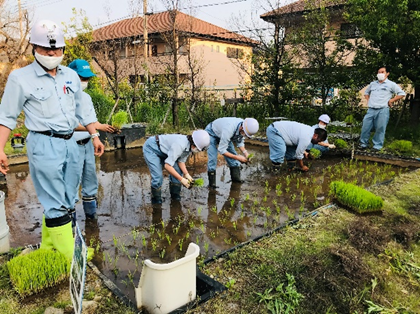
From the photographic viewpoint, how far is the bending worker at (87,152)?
391 cm

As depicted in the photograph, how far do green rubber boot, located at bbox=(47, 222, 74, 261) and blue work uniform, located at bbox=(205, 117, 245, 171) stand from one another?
117 inches

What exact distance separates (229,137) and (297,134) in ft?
5.05

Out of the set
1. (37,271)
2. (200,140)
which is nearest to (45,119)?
(37,271)

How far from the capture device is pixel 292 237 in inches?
147

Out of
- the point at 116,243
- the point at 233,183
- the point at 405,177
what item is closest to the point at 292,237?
the point at 116,243

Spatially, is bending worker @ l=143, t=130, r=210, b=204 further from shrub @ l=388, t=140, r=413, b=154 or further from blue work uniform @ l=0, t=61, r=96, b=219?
shrub @ l=388, t=140, r=413, b=154

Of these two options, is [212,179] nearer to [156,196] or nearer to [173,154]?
[156,196]

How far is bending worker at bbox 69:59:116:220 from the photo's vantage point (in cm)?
391

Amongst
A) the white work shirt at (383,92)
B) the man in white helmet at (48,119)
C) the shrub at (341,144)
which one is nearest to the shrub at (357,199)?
the man in white helmet at (48,119)

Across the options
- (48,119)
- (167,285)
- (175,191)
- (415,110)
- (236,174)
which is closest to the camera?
(167,285)

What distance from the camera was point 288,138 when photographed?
6395 millimetres

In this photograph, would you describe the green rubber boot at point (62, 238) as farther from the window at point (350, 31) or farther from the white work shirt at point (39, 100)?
the window at point (350, 31)

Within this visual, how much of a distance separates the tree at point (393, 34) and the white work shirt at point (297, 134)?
12.4 ft

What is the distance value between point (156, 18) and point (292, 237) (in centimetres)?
2358
